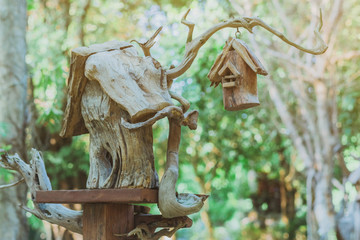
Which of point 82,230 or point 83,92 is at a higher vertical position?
point 83,92

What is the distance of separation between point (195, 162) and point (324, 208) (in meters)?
2.87

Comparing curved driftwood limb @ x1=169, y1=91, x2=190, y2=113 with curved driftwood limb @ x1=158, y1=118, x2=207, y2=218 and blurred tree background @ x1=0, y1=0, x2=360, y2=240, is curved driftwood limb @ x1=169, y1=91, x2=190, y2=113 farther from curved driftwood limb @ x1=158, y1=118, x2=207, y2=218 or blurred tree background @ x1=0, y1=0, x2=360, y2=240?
blurred tree background @ x1=0, y1=0, x2=360, y2=240

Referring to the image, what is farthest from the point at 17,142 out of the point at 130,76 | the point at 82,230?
the point at 130,76

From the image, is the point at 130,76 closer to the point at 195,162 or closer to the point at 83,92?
the point at 83,92

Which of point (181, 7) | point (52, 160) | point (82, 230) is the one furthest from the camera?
point (181, 7)

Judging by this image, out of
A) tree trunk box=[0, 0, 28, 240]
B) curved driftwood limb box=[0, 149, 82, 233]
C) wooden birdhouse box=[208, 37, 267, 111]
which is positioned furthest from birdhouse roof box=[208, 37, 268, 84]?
tree trunk box=[0, 0, 28, 240]

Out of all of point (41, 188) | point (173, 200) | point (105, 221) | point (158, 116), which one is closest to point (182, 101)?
point (158, 116)

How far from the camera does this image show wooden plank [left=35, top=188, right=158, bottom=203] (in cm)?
185

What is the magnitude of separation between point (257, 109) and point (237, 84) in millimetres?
5240

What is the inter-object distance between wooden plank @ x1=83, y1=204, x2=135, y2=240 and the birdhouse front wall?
2.37ft

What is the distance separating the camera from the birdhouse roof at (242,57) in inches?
82.7

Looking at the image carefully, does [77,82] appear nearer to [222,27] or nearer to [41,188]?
[41,188]

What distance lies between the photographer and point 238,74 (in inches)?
82.2

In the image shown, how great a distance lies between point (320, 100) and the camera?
5652 millimetres
